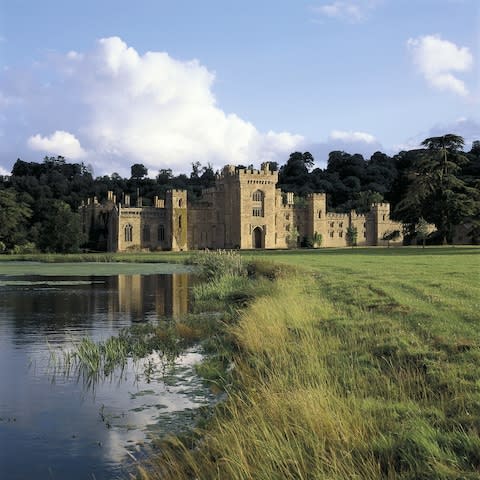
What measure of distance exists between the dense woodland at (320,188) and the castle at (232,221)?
5515 mm

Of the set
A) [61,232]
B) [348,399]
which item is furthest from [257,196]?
[348,399]

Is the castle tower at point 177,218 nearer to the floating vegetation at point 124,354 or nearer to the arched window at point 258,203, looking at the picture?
the arched window at point 258,203

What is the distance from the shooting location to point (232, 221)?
83000mm

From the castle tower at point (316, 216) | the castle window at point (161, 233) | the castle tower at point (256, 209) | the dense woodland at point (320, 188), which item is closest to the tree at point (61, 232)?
the dense woodland at point (320, 188)

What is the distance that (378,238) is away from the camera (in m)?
90.9

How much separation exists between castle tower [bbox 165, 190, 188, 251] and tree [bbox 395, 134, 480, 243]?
107 feet

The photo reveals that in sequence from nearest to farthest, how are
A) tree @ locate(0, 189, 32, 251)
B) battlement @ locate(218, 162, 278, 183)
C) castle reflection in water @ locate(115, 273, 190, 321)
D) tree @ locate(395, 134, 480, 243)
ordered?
castle reflection in water @ locate(115, 273, 190, 321)
tree @ locate(395, 134, 480, 243)
tree @ locate(0, 189, 32, 251)
battlement @ locate(218, 162, 278, 183)

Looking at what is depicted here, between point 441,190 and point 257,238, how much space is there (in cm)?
3151

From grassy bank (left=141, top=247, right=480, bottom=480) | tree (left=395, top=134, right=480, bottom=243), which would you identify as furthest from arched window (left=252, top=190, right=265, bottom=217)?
grassy bank (left=141, top=247, right=480, bottom=480)

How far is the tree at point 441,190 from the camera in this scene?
53250 millimetres

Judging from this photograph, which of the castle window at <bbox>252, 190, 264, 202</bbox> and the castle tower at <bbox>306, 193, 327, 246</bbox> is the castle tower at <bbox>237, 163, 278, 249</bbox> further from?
the castle tower at <bbox>306, 193, 327, 246</bbox>

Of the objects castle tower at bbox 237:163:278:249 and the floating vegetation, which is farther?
castle tower at bbox 237:163:278:249

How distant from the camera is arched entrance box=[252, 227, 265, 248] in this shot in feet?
268

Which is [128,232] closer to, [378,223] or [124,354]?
[378,223]
